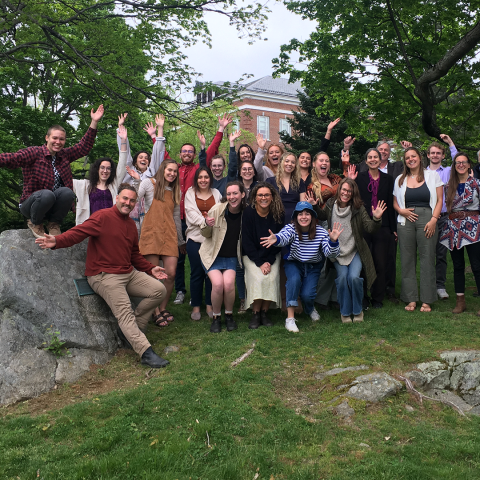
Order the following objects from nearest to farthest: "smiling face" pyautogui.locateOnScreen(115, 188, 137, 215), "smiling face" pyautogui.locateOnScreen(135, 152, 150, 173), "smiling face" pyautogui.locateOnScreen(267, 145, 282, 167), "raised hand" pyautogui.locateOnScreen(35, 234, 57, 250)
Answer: "raised hand" pyautogui.locateOnScreen(35, 234, 57, 250) → "smiling face" pyautogui.locateOnScreen(115, 188, 137, 215) → "smiling face" pyautogui.locateOnScreen(135, 152, 150, 173) → "smiling face" pyautogui.locateOnScreen(267, 145, 282, 167)

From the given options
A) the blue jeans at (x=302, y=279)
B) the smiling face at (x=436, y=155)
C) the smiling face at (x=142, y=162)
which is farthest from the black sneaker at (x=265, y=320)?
the smiling face at (x=436, y=155)

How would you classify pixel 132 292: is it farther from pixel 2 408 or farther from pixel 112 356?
pixel 2 408

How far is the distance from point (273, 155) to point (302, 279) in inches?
93.6

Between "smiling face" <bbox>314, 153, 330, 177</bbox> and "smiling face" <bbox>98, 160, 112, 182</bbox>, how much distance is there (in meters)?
3.35

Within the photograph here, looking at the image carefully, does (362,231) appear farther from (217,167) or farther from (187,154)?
(187,154)

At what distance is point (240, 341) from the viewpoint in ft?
20.2

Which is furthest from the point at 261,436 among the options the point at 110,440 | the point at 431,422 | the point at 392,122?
the point at 392,122

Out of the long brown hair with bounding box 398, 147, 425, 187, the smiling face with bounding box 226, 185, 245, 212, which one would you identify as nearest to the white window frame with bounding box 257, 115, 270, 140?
the long brown hair with bounding box 398, 147, 425, 187

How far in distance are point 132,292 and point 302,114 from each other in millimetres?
18742

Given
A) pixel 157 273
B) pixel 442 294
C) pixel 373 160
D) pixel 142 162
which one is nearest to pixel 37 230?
pixel 157 273

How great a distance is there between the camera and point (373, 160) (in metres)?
7.28

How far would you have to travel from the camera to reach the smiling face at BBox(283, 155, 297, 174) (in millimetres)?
7168

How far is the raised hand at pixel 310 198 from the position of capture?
6996 mm

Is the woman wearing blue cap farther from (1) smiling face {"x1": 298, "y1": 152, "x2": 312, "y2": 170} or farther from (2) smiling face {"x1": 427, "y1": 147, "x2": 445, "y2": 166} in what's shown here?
(2) smiling face {"x1": 427, "y1": 147, "x2": 445, "y2": 166}
